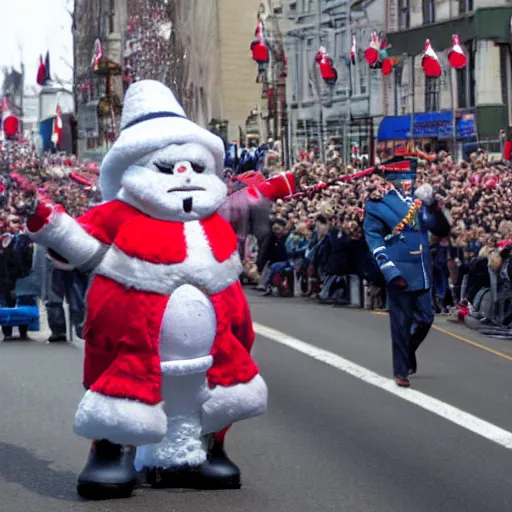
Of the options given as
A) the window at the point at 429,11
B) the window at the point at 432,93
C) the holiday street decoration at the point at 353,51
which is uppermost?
the window at the point at 429,11

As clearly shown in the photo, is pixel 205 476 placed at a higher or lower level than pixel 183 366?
lower

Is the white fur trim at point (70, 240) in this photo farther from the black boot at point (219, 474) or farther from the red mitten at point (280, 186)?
the red mitten at point (280, 186)

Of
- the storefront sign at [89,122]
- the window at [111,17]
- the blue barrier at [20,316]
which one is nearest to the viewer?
the blue barrier at [20,316]

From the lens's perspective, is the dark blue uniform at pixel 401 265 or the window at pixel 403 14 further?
the window at pixel 403 14

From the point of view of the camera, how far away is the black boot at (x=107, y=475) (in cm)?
816

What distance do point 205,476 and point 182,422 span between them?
1.10 ft

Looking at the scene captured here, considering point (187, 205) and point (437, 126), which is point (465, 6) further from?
point (187, 205)

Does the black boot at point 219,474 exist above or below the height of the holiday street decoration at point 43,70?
below

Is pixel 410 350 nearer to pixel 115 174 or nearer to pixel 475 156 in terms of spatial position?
pixel 115 174

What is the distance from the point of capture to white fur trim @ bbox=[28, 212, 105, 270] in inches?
326

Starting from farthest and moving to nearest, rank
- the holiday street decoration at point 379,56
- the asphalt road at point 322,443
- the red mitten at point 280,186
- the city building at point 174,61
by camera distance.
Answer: the city building at point 174,61
the holiday street decoration at point 379,56
the red mitten at point 280,186
the asphalt road at point 322,443

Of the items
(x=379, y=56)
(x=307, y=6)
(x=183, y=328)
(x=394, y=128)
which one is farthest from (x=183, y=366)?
(x=307, y=6)

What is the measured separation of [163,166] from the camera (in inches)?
334

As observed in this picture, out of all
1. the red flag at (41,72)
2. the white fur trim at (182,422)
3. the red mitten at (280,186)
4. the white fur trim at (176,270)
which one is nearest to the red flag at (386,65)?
the red mitten at (280,186)
